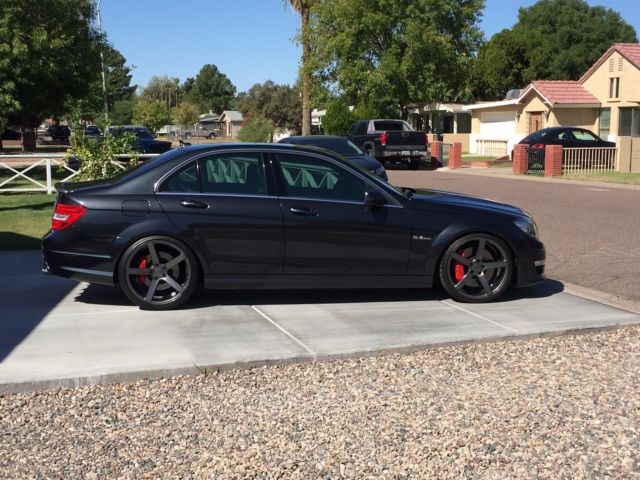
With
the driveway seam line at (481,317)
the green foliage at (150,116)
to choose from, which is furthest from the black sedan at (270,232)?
the green foliage at (150,116)

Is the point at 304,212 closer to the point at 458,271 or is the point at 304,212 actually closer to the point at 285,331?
the point at 285,331

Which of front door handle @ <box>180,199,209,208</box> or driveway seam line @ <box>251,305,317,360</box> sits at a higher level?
front door handle @ <box>180,199,209,208</box>

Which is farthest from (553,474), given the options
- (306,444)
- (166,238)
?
(166,238)

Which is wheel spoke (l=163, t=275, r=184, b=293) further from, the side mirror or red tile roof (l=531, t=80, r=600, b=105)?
red tile roof (l=531, t=80, r=600, b=105)

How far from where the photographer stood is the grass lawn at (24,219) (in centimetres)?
1061

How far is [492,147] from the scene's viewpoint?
40406 millimetres

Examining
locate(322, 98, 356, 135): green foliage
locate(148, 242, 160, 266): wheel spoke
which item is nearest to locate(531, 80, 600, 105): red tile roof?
locate(322, 98, 356, 135): green foliage

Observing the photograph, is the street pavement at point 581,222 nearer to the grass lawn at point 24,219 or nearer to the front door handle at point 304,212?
the front door handle at point 304,212

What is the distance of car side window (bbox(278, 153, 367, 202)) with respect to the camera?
7195 millimetres

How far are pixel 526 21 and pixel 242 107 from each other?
3292 cm

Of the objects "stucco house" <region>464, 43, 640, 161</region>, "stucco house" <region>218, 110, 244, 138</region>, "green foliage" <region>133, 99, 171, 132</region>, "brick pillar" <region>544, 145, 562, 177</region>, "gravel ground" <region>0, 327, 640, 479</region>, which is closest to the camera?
"gravel ground" <region>0, 327, 640, 479</region>

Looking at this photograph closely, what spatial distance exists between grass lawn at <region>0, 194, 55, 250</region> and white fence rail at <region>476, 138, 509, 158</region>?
87.5ft

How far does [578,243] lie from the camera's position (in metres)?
11.3

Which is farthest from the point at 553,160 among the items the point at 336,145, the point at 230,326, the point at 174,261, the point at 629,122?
the point at 230,326
